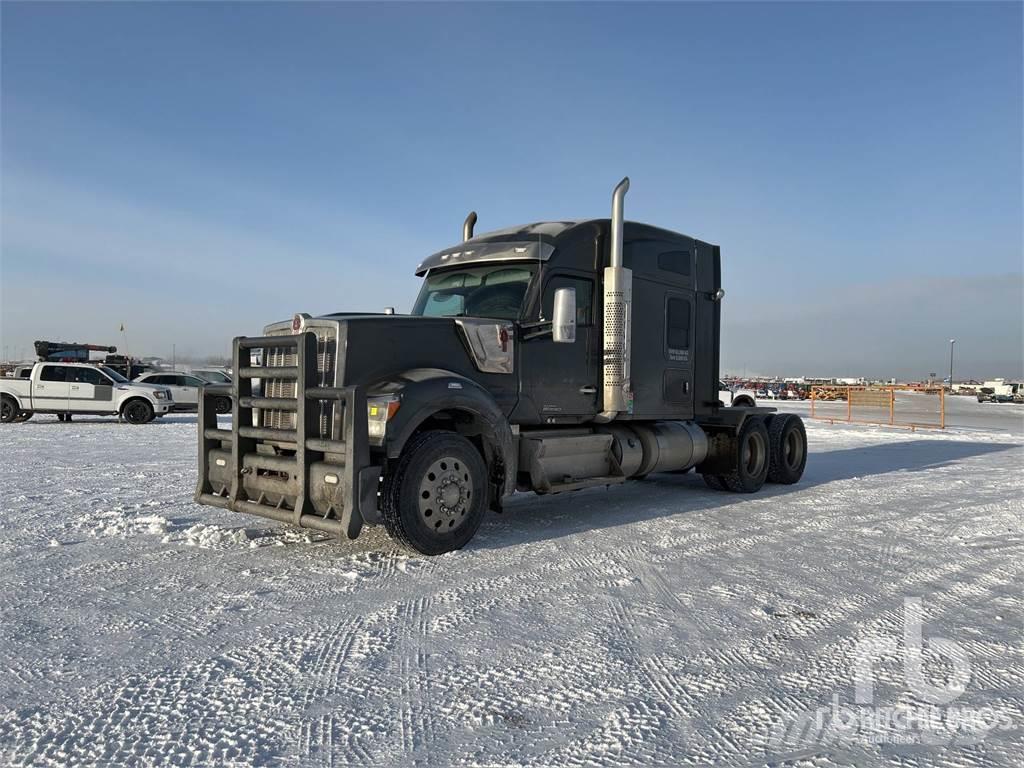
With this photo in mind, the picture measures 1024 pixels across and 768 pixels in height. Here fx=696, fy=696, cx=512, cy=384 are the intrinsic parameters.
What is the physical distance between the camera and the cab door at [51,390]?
2008cm

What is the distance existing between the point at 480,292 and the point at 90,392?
18112 millimetres

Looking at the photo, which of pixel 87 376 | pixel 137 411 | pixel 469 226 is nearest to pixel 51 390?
pixel 87 376

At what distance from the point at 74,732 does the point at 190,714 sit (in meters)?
0.40

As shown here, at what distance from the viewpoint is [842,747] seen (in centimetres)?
267

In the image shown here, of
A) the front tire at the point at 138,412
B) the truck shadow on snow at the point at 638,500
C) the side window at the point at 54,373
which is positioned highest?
the side window at the point at 54,373

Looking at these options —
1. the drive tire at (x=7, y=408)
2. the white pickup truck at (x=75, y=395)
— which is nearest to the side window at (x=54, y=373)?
the white pickup truck at (x=75, y=395)

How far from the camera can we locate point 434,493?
546 cm

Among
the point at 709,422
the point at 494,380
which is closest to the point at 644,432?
the point at 709,422

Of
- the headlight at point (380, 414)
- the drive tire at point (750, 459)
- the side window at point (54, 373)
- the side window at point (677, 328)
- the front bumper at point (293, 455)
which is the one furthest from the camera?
the side window at point (54, 373)

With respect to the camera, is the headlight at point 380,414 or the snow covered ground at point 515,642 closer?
the snow covered ground at point 515,642

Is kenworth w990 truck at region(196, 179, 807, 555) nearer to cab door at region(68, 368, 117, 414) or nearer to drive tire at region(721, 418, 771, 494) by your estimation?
drive tire at region(721, 418, 771, 494)

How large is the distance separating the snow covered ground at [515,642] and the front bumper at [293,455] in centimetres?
39

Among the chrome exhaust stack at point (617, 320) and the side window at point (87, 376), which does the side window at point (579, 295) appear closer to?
the chrome exhaust stack at point (617, 320)

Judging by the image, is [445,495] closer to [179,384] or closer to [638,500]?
[638,500]
